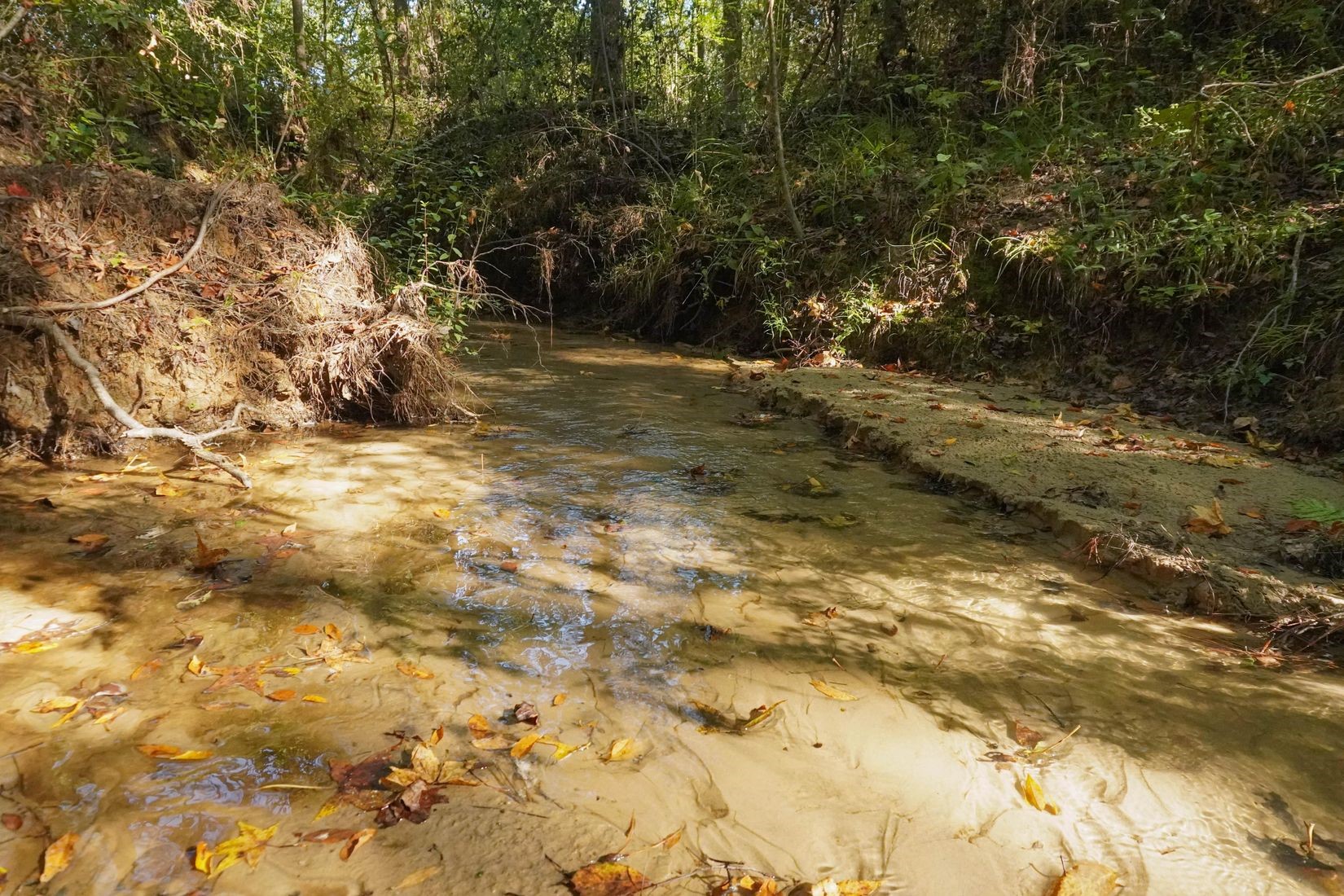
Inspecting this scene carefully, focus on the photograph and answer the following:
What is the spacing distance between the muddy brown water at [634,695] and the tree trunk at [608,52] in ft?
30.0

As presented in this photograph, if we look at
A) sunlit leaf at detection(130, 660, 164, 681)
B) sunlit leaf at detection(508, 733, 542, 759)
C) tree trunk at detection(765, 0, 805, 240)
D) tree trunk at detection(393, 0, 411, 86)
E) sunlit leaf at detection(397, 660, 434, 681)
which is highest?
tree trunk at detection(393, 0, 411, 86)

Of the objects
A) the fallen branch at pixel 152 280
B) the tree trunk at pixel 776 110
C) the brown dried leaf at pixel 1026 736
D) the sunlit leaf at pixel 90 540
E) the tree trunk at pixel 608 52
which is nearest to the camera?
the brown dried leaf at pixel 1026 736

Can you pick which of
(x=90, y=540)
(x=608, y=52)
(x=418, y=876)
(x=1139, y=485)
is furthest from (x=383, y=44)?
(x=418, y=876)

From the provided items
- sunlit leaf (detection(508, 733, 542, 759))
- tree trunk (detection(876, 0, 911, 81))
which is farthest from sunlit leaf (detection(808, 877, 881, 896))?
tree trunk (detection(876, 0, 911, 81))

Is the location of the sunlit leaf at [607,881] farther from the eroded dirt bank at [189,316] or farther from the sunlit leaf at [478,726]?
the eroded dirt bank at [189,316]

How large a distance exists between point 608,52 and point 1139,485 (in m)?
10.2

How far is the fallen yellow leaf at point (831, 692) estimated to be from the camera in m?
2.47

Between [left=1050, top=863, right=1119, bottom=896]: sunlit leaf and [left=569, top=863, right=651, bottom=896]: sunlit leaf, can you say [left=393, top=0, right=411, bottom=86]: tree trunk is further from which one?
[left=1050, top=863, right=1119, bottom=896]: sunlit leaf

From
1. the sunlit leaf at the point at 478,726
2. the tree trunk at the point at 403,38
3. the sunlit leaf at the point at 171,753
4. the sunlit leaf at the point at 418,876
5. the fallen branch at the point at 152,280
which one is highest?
the tree trunk at the point at 403,38

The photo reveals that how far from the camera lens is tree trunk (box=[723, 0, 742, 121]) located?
1109 cm

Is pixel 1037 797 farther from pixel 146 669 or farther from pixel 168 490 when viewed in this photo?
pixel 168 490

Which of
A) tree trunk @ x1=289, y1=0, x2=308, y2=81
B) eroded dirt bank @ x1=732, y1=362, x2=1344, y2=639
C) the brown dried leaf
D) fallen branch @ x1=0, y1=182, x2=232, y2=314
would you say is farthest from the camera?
tree trunk @ x1=289, y1=0, x2=308, y2=81

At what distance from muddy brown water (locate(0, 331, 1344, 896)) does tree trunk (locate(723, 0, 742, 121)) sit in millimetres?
8977

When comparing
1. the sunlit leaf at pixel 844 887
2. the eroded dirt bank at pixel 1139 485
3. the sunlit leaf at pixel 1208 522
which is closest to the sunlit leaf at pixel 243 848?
the sunlit leaf at pixel 844 887
